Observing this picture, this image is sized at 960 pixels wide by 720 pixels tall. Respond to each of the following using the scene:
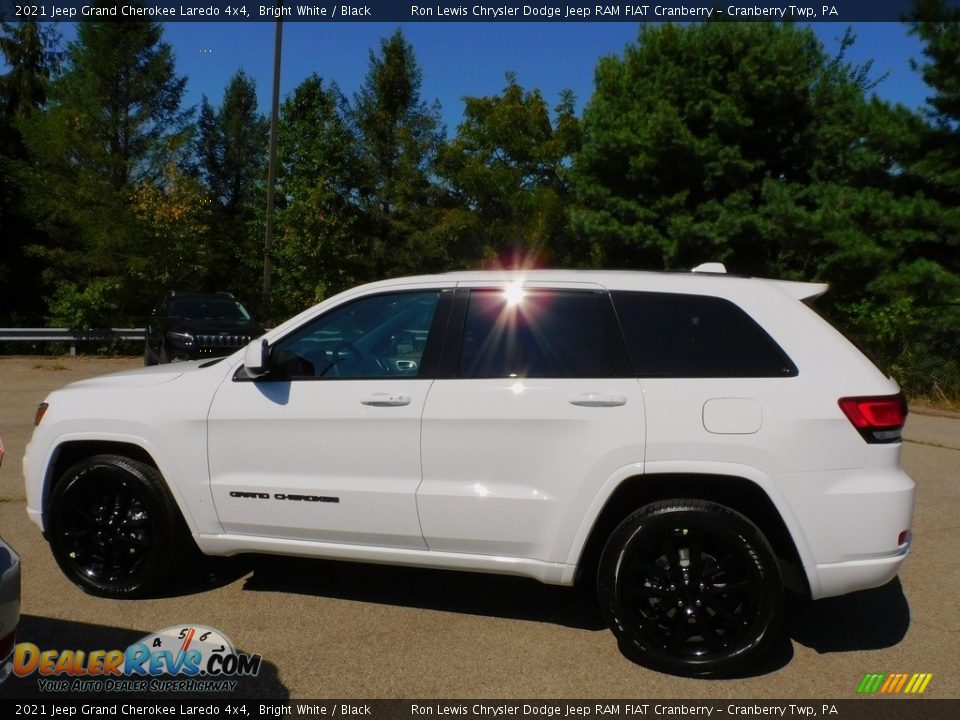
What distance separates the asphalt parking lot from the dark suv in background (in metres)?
8.46

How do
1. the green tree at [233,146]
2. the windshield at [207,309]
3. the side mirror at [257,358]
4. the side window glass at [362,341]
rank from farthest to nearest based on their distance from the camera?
1. the green tree at [233,146]
2. the windshield at [207,309]
3. the side window glass at [362,341]
4. the side mirror at [257,358]

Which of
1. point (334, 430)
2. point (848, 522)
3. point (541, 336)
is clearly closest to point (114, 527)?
point (334, 430)

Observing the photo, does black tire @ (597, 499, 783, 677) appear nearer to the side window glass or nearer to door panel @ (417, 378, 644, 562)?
door panel @ (417, 378, 644, 562)

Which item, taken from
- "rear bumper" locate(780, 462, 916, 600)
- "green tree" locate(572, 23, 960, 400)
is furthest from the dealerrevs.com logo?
"green tree" locate(572, 23, 960, 400)

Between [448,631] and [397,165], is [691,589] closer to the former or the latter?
[448,631]

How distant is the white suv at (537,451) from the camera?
3.79 m

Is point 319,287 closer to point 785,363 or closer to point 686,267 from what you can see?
point 686,267

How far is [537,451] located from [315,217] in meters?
21.2

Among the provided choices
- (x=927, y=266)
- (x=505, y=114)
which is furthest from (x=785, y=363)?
(x=505, y=114)

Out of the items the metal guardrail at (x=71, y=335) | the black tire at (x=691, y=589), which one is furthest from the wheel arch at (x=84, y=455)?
the metal guardrail at (x=71, y=335)

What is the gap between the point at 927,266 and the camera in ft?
49.8

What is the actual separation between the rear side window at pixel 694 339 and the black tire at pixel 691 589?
0.64 meters

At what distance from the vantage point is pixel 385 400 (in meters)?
4.18

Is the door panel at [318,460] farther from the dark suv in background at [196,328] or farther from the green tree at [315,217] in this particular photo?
the green tree at [315,217]
